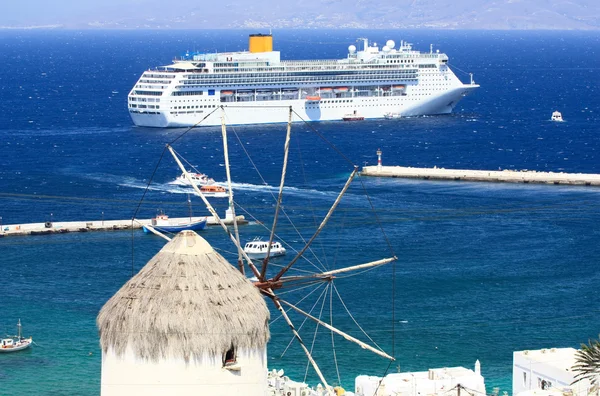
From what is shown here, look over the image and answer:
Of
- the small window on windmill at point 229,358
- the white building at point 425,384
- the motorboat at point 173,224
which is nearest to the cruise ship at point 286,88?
the motorboat at point 173,224

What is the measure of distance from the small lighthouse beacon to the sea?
19 centimetres

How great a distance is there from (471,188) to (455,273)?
2494 cm

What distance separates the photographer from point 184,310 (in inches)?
349

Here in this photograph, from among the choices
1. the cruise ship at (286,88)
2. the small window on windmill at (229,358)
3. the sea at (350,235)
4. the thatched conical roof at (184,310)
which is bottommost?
the sea at (350,235)

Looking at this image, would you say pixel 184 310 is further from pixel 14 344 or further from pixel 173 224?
pixel 173 224

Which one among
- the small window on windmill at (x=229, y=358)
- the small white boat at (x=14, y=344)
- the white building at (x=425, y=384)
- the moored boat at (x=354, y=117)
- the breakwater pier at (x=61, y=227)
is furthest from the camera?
Answer: the moored boat at (x=354, y=117)

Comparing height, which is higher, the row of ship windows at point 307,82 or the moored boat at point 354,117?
the row of ship windows at point 307,82

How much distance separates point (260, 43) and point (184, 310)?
12061 centimetres

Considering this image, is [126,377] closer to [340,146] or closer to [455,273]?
[455,273]

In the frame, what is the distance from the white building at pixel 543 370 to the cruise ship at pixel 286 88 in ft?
261

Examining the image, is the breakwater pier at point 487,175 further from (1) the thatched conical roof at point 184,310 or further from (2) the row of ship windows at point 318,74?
(1) the thatched conical roof at point 184,310

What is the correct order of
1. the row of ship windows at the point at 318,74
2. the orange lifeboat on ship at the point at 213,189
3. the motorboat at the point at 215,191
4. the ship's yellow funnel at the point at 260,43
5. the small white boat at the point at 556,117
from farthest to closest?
the ship's yellow funnel at the point at 260,43
the row of ship windows at the point at 318,74
the small white boat at the point at 556,117
the orange lifeboat on ship at the point at 213,189
the motorboat at the point at 215,191

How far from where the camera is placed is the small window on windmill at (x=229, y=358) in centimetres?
902

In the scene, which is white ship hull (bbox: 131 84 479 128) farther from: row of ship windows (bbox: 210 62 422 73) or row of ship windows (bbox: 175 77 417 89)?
row of ship windows (bbox: 210 62 422 73)
